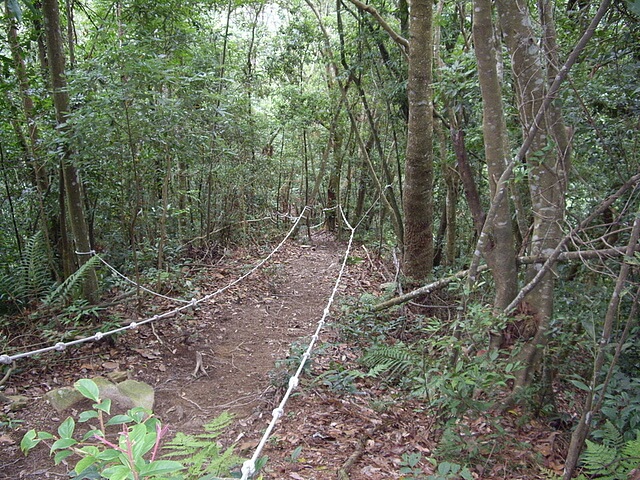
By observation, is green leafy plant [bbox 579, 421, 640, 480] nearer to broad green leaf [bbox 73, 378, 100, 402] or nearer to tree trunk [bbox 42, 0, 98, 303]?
broad green leaf [bbox 73, 378, 100, 402]

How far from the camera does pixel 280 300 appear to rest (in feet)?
22.1

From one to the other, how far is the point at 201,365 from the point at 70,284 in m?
1.44

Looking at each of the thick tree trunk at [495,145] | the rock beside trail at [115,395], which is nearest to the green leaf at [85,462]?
the rock beside trail at [115,395]

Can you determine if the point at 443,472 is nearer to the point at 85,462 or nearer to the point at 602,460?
the point at 602,460

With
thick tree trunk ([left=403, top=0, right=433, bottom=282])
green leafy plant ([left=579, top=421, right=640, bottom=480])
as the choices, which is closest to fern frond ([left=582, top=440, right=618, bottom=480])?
green leafy plant ([left=579, top=421, right=640, bottom=480])

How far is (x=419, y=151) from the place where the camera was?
6.02m

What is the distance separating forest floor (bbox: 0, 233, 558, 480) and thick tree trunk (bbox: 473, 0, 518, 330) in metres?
1.06

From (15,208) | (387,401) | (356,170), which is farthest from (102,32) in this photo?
(356,170)

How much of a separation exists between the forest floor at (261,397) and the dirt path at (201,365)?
10mm

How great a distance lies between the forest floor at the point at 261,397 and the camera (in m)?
2.98

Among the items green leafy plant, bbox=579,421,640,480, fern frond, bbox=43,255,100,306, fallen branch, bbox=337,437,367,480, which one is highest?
fern frond, bbox=43,255,100,306

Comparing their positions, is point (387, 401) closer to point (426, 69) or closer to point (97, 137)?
point (97, 137)

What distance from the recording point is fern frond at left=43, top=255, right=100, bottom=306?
4379 mm

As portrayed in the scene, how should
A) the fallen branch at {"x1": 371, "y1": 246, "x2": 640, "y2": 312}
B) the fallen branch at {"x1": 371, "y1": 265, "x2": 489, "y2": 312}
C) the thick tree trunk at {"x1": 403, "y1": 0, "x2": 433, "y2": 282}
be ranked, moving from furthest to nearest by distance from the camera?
the thick tree trunk at {"x1": 403, "y1": 0, "x2": 433, "y2": 282} → the fallen branch at {"x1": 371, "y1": 265, "x2": 489, "y2": 312} → the fallen branch at {"x1": 371, "y1": 246, "x2": 640, "y2": 312}
